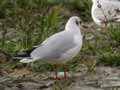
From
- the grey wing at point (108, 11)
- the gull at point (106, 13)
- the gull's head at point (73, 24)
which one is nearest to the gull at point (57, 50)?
the gull's head at point (73, 24)

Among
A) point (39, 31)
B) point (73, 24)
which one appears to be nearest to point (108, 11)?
point (39, 31)

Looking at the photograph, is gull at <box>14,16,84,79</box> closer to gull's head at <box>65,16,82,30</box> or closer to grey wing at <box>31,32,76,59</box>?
grey wing at <box>31,32,76,59</box>

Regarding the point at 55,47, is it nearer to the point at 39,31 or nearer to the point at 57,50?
the point at 57,50

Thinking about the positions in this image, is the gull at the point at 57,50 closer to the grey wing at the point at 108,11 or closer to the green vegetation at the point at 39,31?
the green vegetation at the point at 39,31

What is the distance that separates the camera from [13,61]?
8.52m

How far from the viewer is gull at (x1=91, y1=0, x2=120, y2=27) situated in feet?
34.4

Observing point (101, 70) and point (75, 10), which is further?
point (75, 10)

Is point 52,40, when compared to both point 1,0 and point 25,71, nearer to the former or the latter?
point 25,71

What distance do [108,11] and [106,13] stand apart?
139mm

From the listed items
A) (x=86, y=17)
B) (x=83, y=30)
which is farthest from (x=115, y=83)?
(x=86, y=17)

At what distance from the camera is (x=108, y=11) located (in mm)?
10641

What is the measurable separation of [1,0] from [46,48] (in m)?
4.37

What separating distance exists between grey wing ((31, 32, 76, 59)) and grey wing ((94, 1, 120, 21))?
114 inches

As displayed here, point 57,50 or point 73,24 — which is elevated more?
point 73,24
